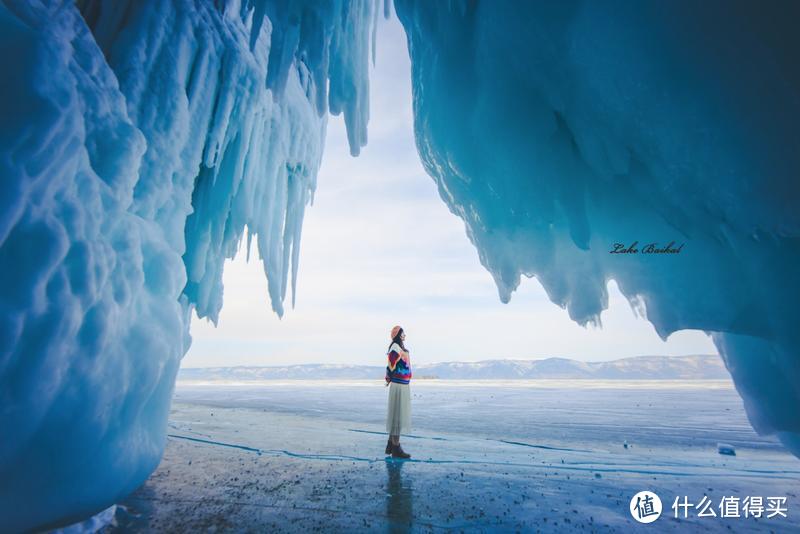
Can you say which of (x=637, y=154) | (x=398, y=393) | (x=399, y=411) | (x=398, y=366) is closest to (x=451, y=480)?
(x=399, y=411)

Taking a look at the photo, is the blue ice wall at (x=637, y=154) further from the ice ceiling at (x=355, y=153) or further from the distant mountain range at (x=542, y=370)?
the distant mountain range at (x=542, y=370)

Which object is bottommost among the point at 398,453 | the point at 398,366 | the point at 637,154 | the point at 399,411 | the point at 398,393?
the point at 398,453

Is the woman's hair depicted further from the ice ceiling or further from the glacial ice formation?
the glacial ice formation

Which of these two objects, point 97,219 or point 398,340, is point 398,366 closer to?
point 398,340

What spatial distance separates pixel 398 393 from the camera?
185 inches

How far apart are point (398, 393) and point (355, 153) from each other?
11.0 feet

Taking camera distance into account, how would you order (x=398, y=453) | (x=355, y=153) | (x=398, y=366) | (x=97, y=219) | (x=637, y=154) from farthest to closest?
(x=355, y=153) → (x=398, y=366) → (x=398, y=453) → (x=637, y=154) → (x=97, y=219)

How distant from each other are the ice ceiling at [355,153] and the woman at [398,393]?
195cm

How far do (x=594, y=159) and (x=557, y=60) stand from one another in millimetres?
1052

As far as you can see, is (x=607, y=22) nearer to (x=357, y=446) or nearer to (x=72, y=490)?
(x=72, y=490)

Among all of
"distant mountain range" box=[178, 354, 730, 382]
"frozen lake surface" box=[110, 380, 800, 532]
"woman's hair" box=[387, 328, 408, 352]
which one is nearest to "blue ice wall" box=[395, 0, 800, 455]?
"frozen lake surface" box=[110, 380, 800, 532]

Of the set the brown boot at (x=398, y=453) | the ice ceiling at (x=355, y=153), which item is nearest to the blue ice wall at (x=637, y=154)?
the ice ceiling at (x=355, y=153)

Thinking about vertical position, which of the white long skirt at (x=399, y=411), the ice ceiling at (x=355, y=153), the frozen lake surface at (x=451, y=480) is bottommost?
the frozen lake surface at (x=451, y=480)

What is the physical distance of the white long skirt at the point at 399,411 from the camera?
462cm
